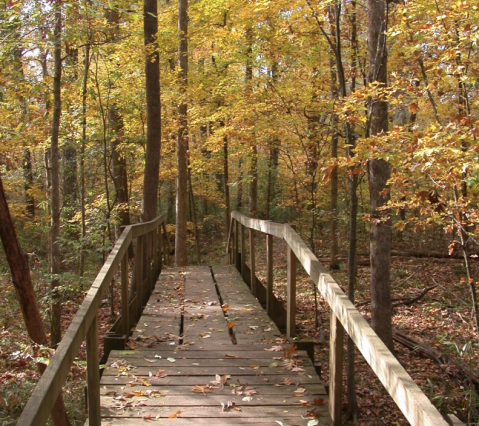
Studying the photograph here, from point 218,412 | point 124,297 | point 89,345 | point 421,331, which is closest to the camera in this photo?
point 89,345

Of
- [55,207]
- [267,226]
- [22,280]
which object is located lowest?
[22,280]

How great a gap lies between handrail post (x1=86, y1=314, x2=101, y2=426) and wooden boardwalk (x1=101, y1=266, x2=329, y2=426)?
0.27 m

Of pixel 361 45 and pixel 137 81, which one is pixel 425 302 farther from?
pixel 137 81

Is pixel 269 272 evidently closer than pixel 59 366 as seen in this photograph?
No

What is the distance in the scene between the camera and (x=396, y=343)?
362 inches

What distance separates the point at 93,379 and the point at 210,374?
1.25 m

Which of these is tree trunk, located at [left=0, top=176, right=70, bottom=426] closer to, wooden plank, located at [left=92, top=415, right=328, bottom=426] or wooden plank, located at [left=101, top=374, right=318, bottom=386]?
wooden plank, located at [left=101, top=374, right=318, bottom=386]

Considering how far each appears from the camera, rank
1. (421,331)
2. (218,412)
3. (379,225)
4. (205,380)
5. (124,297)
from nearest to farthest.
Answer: (218,412)
(205,380)
(124,297)
(379,225)
(421,331)

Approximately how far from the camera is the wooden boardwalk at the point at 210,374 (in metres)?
3.36

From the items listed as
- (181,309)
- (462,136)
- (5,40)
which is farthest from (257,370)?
(5,40)

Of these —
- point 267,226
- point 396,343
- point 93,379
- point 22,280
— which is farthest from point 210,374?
point 396,343

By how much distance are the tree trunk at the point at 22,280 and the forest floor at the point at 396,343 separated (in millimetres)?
398

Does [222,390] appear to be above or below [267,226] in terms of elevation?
below

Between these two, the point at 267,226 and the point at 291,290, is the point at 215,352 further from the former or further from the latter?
the point at 267,226
